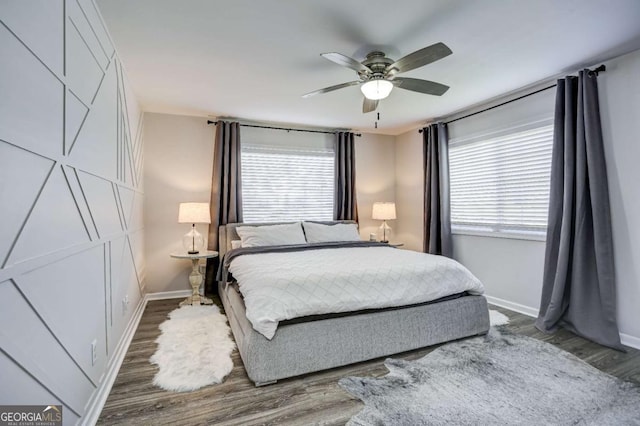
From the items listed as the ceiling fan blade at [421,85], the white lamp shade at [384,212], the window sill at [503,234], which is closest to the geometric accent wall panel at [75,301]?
the ceiling fan blade at [421,85]

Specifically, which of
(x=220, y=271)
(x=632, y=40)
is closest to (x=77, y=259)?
(x=220, y=271)

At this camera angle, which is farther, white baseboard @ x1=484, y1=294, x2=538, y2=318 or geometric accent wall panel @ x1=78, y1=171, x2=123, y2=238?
white baseboard @ x1=484, y1=294, x2=538, y2=318

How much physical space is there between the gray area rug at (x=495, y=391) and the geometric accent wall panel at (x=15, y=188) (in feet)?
5.88

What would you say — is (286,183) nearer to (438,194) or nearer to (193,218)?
(193,218)

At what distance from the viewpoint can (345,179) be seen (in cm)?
508

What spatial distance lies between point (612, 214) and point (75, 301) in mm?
4119

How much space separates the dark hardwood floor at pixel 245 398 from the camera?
1.77 m

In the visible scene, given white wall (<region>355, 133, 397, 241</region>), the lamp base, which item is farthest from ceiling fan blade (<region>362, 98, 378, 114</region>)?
→ the lamp base

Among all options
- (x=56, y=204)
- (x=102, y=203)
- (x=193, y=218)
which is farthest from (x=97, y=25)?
(x=193, y=218)

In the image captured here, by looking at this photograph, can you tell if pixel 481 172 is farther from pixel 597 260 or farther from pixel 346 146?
pixel 346 146

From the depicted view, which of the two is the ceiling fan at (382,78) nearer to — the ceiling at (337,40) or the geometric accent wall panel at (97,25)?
the ceiling at (337,40)

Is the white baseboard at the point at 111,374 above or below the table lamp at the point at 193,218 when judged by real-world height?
below

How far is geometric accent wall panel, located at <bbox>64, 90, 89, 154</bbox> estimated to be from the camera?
4.99 ft
